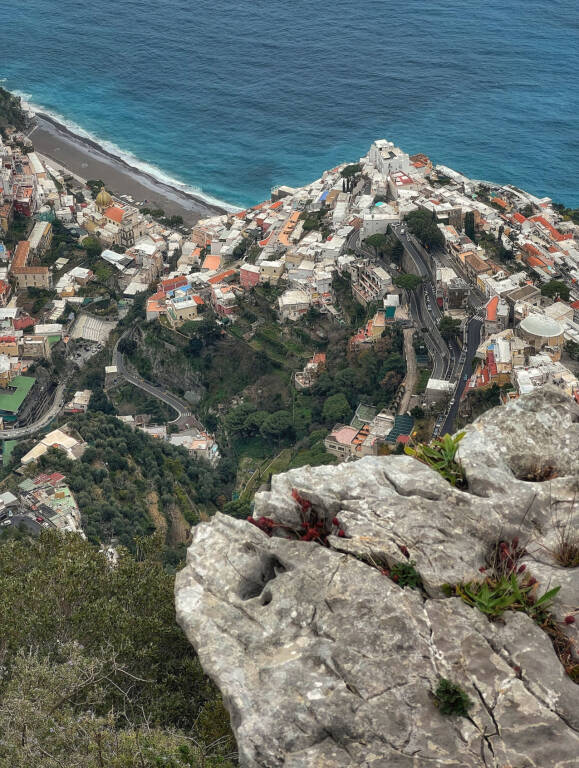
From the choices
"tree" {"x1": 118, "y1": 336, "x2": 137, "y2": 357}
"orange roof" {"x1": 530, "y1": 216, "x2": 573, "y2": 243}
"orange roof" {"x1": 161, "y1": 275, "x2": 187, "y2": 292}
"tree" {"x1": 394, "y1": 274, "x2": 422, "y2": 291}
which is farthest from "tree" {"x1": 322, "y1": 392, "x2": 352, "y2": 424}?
"orange roof" {"x1": 530, "y1": 216, "x2": 573, "y2": 243}

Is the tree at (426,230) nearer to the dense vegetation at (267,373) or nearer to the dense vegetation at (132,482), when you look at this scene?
the dense vegetation at (267,373)

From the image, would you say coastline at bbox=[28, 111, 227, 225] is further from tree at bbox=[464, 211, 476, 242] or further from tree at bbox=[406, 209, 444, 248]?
tree at bbox=[464, 211, 476, 242]

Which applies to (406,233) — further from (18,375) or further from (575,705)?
(575,705)

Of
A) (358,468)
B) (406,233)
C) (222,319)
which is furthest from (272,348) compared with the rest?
(358,468)

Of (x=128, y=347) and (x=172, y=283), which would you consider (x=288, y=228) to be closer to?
(x=172, y=283)

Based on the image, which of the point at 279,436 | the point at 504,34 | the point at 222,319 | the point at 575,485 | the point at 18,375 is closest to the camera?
the point at 575,485

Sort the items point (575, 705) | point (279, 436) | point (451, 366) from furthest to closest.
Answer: point (279, 436)
point (451, 366)
point (575, 705)
